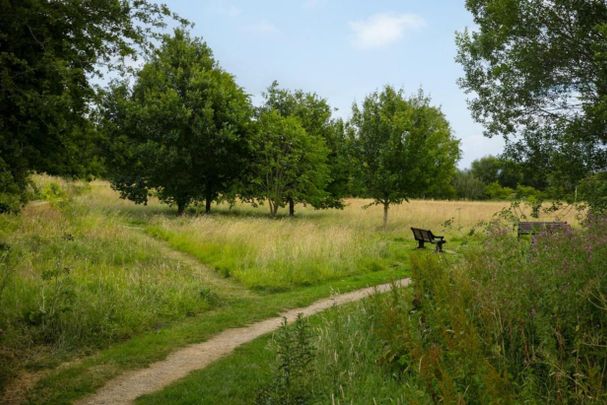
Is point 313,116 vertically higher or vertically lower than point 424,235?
higher

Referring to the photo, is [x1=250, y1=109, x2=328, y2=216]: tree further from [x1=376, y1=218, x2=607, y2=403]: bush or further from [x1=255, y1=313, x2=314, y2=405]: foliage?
[x1=255, y1=313, x2=314, y2=405]: foliage

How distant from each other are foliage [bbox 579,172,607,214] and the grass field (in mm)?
2273

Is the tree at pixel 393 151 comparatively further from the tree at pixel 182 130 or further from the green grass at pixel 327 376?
the green grass at pixel 327 376

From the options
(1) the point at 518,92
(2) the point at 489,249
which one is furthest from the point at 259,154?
(2) the point at 489,249

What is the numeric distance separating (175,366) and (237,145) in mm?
20452

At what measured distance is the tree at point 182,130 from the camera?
2436 centimetres

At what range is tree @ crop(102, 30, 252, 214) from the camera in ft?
79.9

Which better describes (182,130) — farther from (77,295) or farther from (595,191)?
(595,191)

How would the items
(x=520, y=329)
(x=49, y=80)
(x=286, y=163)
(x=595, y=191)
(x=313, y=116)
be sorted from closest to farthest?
(x=520, y=329)
(x=49, y=80)
(x=595, y=191)
(x=286, y=163)
(x=313, y=116)

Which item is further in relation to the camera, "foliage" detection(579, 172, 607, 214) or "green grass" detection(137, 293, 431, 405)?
"foliage" detection(579, 172, 607, 214)

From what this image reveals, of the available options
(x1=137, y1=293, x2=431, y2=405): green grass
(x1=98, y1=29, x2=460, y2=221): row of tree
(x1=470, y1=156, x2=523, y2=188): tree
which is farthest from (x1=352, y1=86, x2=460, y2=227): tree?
(x1=470, y1=156, x2=523, y2=188): tree

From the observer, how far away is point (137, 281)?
33.5 feet

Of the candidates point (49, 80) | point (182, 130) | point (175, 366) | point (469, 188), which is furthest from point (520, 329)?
point (469, 188)

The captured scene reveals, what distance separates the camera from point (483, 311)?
210 inches
